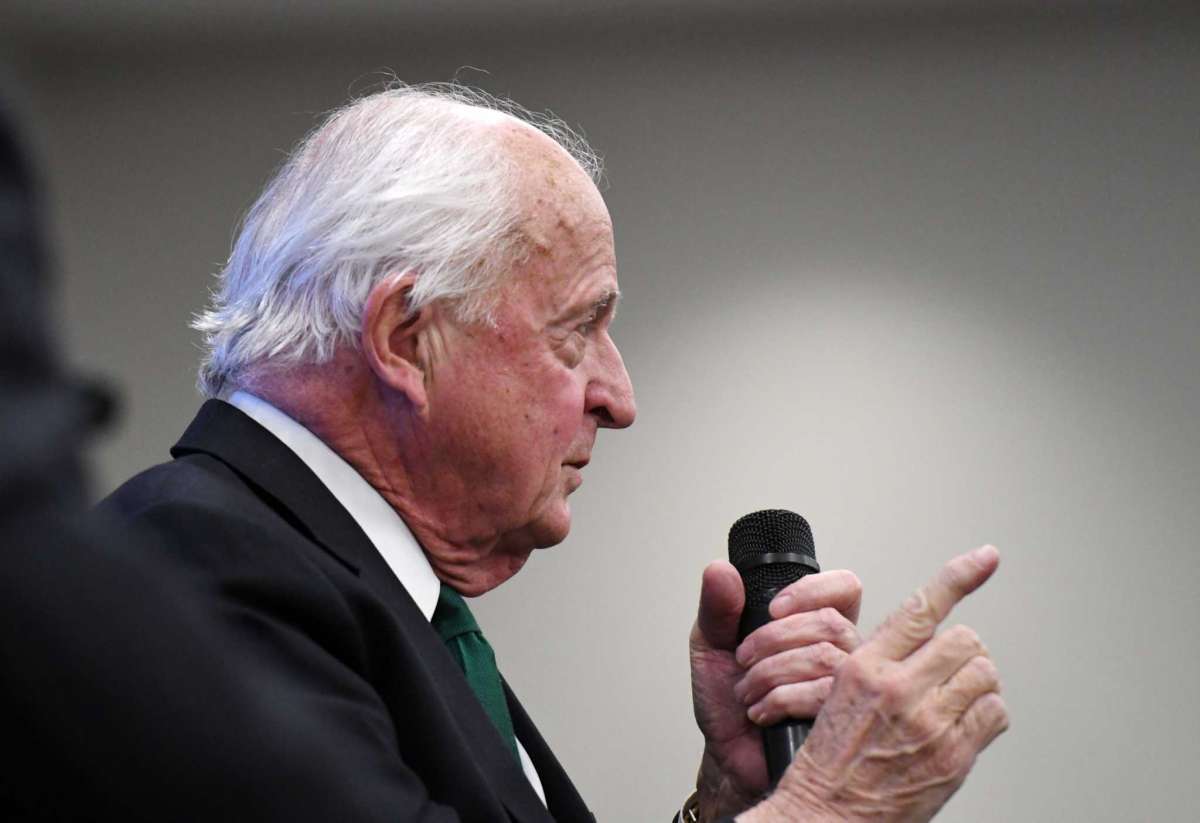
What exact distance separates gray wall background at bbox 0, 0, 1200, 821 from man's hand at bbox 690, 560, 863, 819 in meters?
1.75

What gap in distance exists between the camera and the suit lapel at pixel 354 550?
103 centimetres

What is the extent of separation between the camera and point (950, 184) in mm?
3387

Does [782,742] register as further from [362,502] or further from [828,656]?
[362,502]

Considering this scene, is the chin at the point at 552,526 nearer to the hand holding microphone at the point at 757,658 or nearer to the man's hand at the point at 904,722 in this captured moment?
the hand holding microphone at the point at 757,658

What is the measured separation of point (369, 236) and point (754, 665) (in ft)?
1.77

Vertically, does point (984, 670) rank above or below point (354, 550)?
above

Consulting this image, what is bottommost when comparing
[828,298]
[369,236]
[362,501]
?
[362,501]

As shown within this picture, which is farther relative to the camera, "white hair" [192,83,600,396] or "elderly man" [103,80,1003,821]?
"white hair" [192,83,600,396]

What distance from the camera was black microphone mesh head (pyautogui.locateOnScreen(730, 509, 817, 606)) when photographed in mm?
1292

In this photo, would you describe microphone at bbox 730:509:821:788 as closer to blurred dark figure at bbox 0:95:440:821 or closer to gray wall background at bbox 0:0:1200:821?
blurred dark figure at bbox 0:95:440:821

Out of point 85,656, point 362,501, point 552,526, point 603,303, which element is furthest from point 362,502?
point 85,656

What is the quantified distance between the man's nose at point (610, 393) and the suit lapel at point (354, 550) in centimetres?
34

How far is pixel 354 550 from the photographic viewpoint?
→ 1064 mm

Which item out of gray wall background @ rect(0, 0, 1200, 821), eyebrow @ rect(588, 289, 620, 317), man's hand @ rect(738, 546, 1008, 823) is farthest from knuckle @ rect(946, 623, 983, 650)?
gray wall background @ rect(0, 0, 1200, 821)
